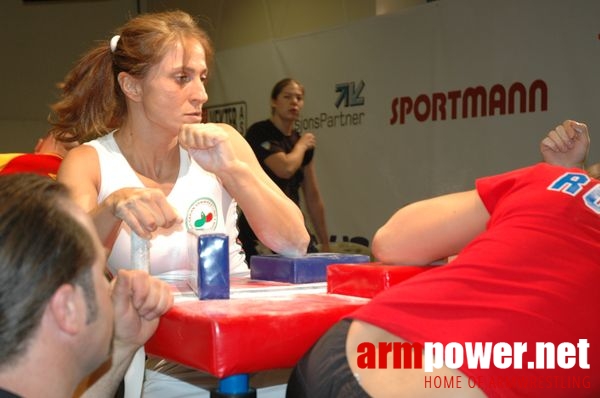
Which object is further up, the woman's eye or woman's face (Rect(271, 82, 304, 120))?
woman's face (Rect(271, 82, 304, 120))

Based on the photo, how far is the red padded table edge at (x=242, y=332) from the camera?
121 cm

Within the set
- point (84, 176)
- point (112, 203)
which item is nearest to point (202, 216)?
point (84, 176)

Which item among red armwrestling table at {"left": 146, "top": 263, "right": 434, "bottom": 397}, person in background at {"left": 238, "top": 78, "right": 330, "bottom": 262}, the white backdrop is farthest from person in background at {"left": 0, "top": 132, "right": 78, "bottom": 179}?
the white backdrop

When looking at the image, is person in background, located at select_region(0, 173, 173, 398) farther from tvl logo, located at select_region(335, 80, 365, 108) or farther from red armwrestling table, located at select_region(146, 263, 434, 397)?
tvl logo, located at select_region(335, 80, 365, 108)

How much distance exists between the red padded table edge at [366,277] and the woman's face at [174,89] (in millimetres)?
748

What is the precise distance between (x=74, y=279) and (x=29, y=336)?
0.27 ft

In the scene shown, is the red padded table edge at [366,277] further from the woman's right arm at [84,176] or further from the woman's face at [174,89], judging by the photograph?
the woman's face at [174,89]

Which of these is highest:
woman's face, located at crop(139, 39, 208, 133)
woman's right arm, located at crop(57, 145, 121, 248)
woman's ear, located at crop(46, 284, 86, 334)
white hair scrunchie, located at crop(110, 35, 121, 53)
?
white hair scrunchie, located at crop(110, 35, 121, 53)

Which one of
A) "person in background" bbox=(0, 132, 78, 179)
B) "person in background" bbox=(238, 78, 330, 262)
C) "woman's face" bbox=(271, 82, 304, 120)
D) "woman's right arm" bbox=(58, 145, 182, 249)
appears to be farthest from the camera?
"woman's face" bbox=(271, 82, 304, 120)

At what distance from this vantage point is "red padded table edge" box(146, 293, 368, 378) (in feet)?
3.97

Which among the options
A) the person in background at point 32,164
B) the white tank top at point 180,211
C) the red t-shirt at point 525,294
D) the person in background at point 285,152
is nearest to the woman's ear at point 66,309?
the red t-shirt at point 525,294

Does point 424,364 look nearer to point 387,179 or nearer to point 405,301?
point 405,301

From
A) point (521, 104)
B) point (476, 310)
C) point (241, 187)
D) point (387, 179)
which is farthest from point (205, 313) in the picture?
point (387, 179)

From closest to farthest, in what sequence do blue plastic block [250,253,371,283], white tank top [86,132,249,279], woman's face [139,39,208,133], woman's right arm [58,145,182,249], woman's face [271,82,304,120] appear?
woman's right arm [58,145,182,249], blue plastic block [250,253,371,283], white tank top [86,132,249,279], woman's face [139,39,208,133], woman's face [271,82,304,120]
